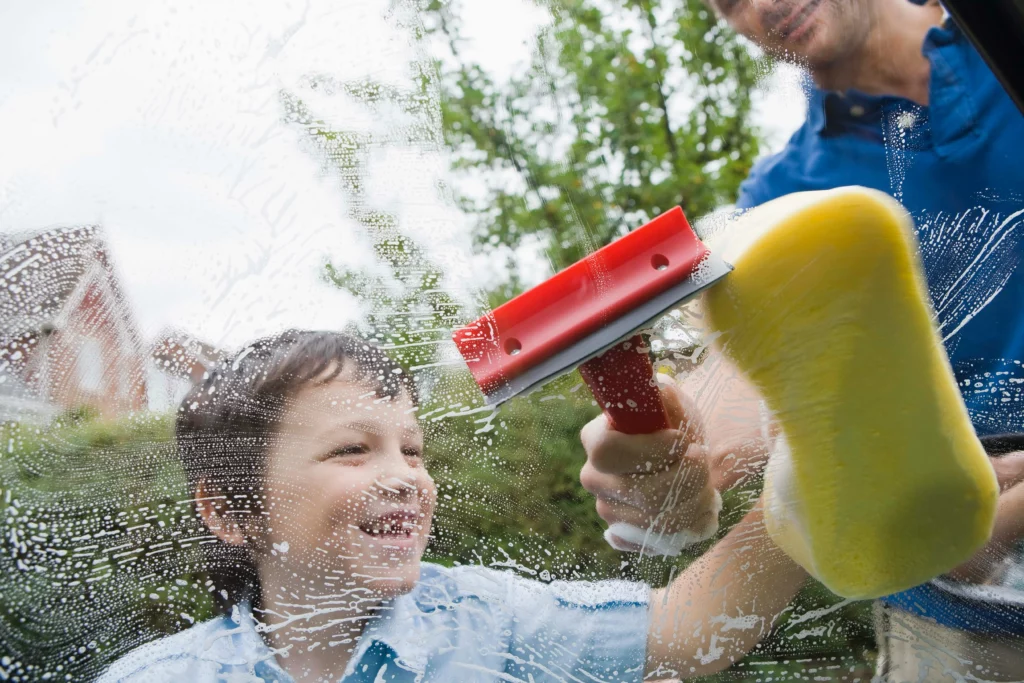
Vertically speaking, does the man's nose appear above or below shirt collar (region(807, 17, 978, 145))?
above

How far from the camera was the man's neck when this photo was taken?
0.72 m

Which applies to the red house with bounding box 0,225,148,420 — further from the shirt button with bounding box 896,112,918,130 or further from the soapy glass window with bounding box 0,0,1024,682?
the shirt button with bounding box 896,112,918,130

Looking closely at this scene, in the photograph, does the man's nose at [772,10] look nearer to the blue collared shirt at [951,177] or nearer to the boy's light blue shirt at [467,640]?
the blue collared shirt at [951,177]

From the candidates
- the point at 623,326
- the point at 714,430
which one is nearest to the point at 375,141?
the point at 623,326

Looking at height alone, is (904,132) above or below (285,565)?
above

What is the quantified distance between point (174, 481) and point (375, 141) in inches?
12.0

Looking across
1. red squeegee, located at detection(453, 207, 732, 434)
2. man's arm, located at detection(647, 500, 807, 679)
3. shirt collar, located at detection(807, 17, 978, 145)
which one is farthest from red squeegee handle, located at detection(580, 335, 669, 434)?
shirt collar, located at detection(807, 17, 978, 145)

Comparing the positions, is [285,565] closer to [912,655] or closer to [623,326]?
[623,326]

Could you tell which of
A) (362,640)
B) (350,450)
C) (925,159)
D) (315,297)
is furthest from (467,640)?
(925,159)

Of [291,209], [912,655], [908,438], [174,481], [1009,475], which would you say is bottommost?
[912,655]

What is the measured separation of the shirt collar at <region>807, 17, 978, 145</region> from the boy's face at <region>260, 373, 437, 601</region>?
46cm

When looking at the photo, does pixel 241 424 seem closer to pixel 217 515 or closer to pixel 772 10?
pixel 217 515

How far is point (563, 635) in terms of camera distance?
69 centimetres

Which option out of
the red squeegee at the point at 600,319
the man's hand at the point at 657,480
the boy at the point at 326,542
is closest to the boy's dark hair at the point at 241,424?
the boy at the point at 326,542
